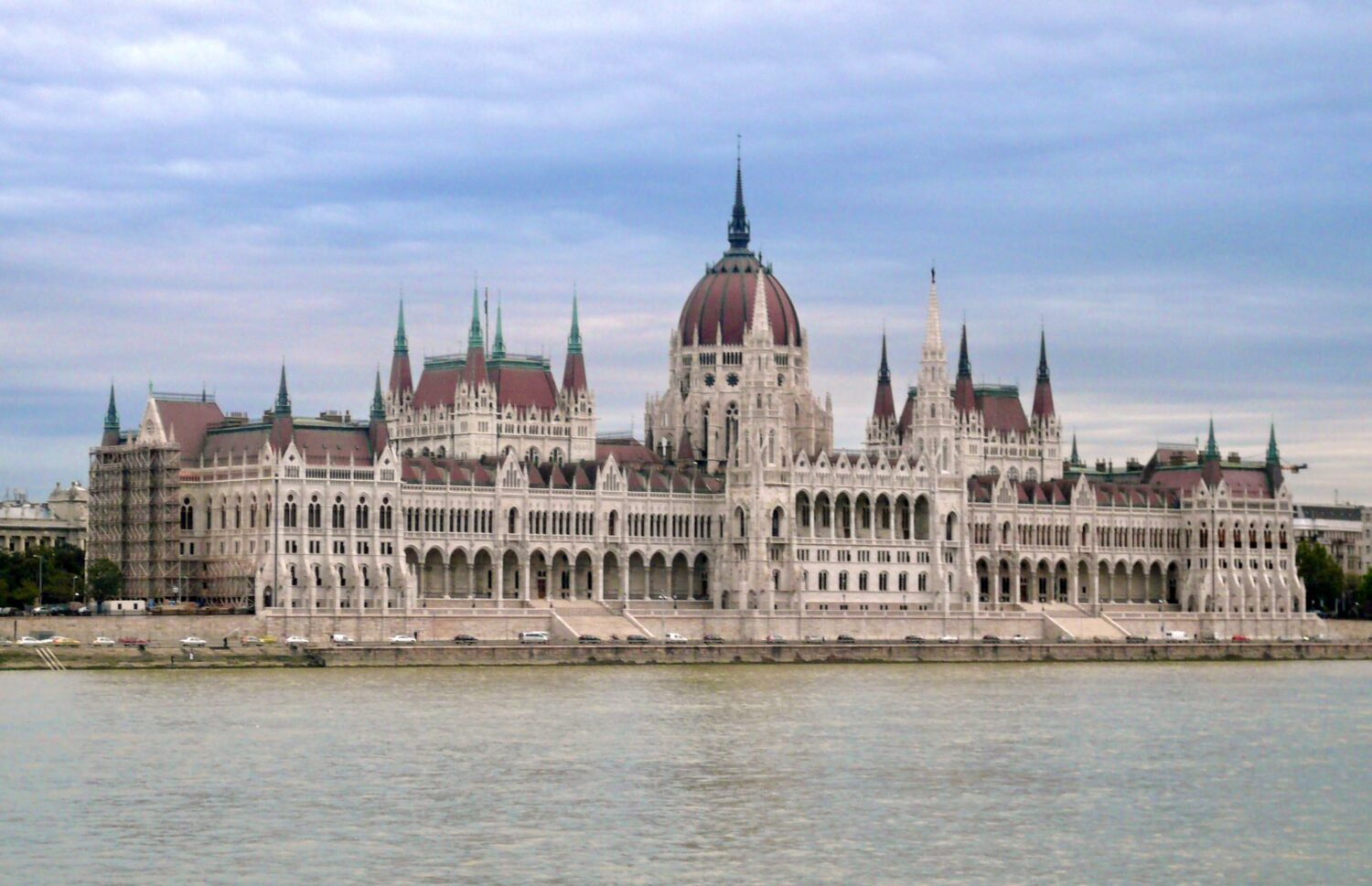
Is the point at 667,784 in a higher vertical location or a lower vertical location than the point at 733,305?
lower

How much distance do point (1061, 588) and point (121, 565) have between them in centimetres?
6180

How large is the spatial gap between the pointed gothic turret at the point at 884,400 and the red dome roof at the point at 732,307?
11883 millimetres

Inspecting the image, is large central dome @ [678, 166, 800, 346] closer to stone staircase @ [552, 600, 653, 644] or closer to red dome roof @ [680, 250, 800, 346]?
red dome roof @ [680, 250, 800, 346]

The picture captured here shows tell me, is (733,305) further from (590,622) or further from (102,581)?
(102,581)

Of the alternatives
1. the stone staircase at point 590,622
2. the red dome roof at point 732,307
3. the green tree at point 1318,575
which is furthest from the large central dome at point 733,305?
the green tree at point 1318,575

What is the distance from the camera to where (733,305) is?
6649 inches

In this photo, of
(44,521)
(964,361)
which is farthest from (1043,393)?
(44,521)

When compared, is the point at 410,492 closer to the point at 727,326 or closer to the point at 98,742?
the point at 727,326

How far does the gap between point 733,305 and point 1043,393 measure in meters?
28.9

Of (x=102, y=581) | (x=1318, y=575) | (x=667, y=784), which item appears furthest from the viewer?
(x=1318, y=575)

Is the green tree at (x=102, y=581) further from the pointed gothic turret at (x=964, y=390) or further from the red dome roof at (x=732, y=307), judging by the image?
the pointed gothic turret at (x=964, y=390)

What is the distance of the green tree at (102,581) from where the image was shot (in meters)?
134

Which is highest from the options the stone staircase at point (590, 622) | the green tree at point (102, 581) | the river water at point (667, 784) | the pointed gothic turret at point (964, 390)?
the pointed gothic turret at point (964, 390)

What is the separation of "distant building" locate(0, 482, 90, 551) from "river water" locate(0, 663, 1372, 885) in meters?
70.0
